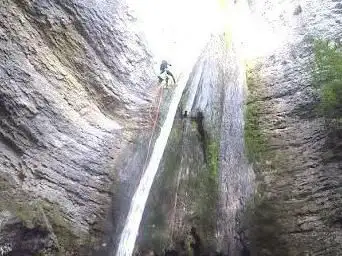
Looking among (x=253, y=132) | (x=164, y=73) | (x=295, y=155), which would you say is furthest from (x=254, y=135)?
(x=164, y=73)

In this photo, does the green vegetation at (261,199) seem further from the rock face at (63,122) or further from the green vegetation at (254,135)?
the rock face at (63,122)

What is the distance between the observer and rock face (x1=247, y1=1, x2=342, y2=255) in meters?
4.71

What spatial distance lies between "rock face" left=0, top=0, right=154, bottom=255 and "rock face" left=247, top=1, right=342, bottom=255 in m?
2.03

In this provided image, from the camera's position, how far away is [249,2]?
29.7 feet

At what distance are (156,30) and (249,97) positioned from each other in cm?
294

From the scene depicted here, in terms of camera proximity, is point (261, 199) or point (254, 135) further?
point (254, 135)

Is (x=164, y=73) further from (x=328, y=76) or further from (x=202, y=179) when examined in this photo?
(x=328, y=76)

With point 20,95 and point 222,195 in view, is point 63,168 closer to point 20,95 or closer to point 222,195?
point 20,95

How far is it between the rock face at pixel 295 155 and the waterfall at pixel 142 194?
145cm

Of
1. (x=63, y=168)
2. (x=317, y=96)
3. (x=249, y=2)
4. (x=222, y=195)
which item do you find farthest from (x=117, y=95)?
(x=249, y=2)

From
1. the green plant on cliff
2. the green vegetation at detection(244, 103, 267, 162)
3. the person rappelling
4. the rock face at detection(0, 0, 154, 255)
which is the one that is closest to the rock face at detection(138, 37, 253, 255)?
the green vegetation at detection(244, 103, 267, 162)

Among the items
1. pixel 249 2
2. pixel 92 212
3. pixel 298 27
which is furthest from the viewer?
pixel 249 2

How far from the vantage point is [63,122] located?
19.3 feet

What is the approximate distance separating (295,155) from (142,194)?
7.44 ft
